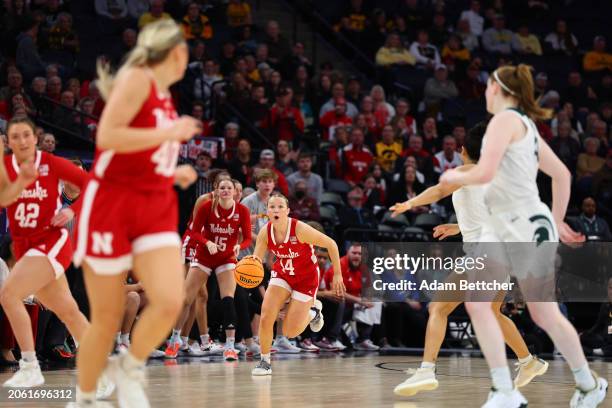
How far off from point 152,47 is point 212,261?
6327mm

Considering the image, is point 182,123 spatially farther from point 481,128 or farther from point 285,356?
point 285,356

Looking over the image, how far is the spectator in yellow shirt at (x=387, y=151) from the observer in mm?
16312

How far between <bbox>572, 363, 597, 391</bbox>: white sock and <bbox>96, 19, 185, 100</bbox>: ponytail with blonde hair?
3.07 meters

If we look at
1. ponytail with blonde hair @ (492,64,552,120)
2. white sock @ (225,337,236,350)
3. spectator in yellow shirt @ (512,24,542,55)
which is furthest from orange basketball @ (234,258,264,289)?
spectator in yellow shirt @ (512,24,542,55)

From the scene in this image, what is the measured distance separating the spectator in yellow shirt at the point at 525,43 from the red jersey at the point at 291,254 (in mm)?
11609

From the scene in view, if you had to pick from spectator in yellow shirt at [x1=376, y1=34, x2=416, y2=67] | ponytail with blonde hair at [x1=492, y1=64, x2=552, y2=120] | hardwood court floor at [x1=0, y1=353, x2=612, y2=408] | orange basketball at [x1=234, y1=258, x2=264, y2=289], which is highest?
spectator in yellow shirt at [x1=376, y1=34, x2=416, y2=67]

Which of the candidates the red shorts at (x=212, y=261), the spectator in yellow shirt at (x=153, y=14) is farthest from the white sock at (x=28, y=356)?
the spectator in yellow shirt at (x=153, y=14)

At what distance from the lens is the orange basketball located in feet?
33.8

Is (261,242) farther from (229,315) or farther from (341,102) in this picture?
(341,102)

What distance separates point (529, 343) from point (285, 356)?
3154 millimetres

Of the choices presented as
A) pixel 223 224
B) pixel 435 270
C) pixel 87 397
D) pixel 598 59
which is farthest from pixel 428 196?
pixel 598 59

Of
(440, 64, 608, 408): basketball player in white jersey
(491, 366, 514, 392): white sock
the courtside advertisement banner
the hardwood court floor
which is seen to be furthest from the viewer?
the courtside advertisement banner

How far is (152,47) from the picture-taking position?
4.94 m

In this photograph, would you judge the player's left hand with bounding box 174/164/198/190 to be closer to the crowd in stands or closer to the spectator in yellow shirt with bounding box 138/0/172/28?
the crowd in stands
